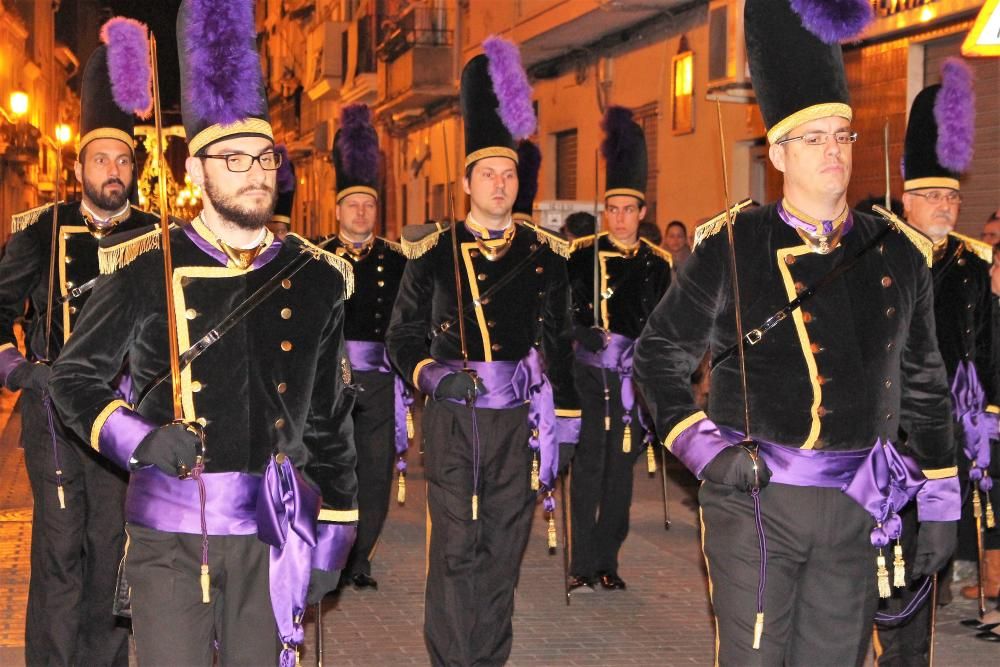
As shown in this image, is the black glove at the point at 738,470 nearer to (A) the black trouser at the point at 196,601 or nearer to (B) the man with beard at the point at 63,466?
(A) the black trouser at the point at 196,601

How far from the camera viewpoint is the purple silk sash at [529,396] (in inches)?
293

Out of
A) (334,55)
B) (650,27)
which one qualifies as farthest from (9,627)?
(334,55)

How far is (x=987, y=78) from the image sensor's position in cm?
1334

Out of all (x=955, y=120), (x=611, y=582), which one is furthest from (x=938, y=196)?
(x=611, y=582)

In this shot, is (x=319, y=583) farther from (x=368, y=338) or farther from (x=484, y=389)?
(x=368, y=338)

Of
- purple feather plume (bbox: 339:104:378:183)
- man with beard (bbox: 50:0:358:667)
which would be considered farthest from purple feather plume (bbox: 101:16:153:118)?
purple feather plume (bbox: 339:104:378:183)

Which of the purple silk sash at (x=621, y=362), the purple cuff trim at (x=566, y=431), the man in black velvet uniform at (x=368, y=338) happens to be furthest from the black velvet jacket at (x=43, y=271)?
the purple silk sash at (x=621, y=362)

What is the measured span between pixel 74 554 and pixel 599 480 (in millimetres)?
4181

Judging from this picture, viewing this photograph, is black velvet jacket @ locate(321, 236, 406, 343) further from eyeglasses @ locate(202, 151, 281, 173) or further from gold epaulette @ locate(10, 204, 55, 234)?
eyeglasses @ locate(202, 151, 281, 173)

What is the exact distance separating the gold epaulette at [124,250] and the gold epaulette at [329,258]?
18.6 inches

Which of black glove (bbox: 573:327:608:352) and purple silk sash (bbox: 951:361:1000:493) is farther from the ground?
black glove (bbox: 573:327:608:352)

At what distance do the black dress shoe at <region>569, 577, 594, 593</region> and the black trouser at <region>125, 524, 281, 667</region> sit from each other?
198 inches

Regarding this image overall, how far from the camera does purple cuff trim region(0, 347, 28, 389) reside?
7.06 m

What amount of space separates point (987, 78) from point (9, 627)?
30.2ft
